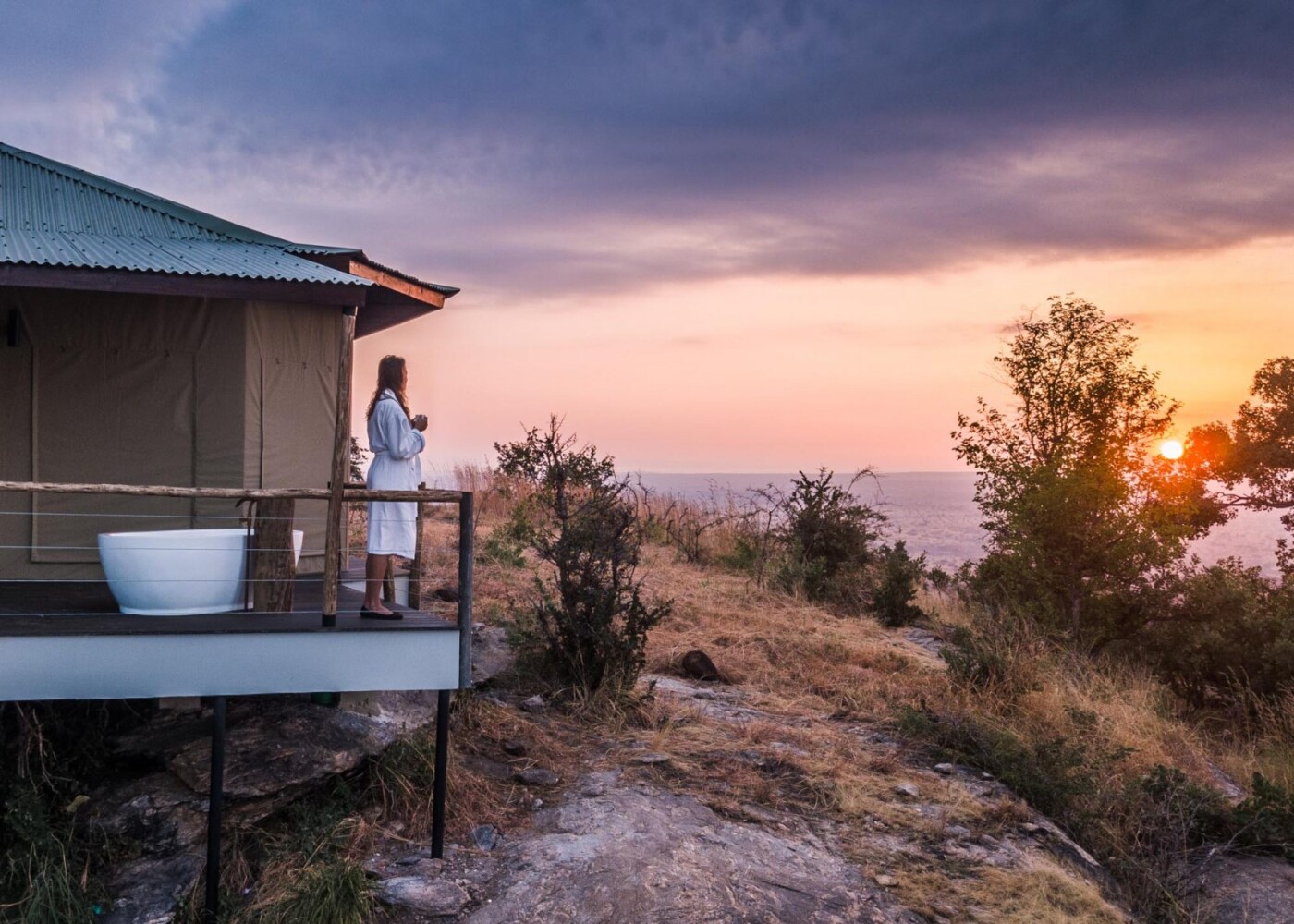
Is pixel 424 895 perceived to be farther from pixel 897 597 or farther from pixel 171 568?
pixel 897 597

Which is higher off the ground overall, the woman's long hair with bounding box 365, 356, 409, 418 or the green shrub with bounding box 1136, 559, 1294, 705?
the woman's long hair with bounding box 365, 356, 409, 418

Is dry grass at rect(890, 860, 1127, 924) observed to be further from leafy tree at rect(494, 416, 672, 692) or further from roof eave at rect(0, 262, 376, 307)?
roof eave at rect(0, 262, 376, 307)

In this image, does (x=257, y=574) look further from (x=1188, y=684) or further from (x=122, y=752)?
(x=1188, y=684)

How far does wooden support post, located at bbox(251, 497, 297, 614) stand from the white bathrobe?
0.46 m

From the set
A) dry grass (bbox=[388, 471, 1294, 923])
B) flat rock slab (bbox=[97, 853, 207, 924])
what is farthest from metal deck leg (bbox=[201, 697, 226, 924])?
dry grass (bbox=[388, 471, 1294, 923])

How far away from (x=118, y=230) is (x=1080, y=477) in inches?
424

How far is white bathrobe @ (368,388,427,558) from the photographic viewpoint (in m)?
5.78

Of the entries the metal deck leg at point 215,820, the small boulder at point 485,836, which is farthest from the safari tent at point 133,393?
the small boulder at point 485,836

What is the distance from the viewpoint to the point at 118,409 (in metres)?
7.45

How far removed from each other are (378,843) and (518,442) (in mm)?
12491

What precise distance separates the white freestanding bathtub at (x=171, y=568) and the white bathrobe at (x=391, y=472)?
75cm

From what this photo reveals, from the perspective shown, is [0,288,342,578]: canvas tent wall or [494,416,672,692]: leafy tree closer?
[0,288,342,578]: canvas tent wall

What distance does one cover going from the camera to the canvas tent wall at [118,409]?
24.0 feet

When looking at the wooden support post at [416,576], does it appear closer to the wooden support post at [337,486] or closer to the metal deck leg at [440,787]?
the metal deck leg at [440,787]
